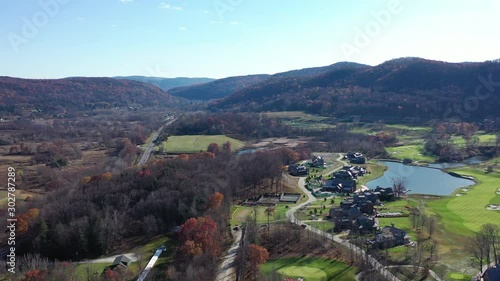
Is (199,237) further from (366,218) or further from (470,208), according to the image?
(470,208)

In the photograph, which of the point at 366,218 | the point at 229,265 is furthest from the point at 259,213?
the point at 229,265

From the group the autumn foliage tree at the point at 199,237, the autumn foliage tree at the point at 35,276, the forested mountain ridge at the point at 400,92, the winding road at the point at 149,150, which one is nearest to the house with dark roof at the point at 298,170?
the winding road at the point at 149,150

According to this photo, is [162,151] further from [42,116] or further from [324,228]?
[42,116]

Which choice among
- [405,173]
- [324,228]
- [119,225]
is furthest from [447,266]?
[405,173]

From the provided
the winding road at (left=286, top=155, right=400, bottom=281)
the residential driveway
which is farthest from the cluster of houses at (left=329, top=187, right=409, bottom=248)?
the residential driveway

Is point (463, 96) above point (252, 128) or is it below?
above

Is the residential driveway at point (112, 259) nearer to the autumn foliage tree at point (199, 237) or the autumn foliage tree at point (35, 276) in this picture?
the autumn foliage tree at point (199, 237)
